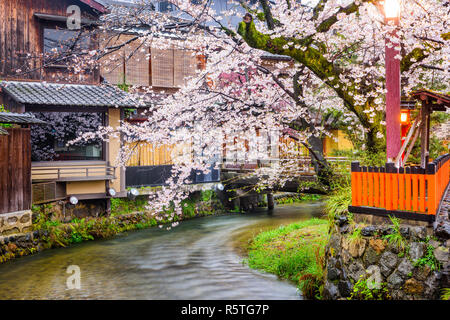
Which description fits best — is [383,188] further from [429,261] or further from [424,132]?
[424,132]

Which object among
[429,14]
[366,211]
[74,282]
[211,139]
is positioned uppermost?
[429,14]

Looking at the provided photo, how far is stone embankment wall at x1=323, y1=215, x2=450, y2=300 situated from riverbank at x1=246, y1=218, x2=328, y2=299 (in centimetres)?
120

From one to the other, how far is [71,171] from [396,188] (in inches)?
582

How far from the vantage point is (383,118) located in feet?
39.0

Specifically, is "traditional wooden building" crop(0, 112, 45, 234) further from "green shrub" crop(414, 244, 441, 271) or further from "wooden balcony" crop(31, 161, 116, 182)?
"green shrub" crop(414, 244, 441, 271)

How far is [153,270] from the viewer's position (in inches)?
559

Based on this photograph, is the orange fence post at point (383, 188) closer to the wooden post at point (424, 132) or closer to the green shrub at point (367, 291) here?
the green shrub at point (367, 291)

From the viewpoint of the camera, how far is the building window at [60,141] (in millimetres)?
21348

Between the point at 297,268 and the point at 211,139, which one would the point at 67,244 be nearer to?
the point at 211,139

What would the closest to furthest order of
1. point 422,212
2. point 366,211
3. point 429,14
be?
point 422,212, point 366,211, point 429,14

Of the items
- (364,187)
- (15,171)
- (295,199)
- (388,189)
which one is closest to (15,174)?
(15,171)

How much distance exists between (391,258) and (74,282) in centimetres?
921

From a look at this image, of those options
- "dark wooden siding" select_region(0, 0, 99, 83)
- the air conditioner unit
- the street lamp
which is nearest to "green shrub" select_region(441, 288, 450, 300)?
the street lamp

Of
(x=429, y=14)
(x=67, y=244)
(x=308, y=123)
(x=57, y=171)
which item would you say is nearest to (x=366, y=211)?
(x=308, y=123)
